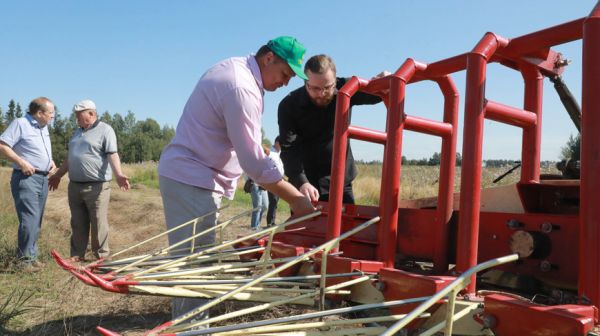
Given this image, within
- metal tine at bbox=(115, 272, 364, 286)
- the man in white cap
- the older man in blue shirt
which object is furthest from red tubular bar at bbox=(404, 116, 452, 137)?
the older man in blue shirt

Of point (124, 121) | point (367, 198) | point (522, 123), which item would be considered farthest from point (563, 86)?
point (124, 121)

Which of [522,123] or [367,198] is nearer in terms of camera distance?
[522,123]

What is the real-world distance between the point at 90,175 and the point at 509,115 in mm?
5051

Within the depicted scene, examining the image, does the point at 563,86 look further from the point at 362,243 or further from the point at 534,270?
the point at 362,243

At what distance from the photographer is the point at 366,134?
124 inches

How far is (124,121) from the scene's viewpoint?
11381 cm

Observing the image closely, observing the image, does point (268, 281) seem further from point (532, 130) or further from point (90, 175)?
point (90, 175)

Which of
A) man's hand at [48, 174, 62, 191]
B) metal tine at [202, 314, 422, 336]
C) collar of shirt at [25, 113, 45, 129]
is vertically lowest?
metal tine at [202, 314, 422, 336]

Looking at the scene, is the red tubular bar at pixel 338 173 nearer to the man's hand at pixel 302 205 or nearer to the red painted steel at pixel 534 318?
the man's hand at pixel 302 205

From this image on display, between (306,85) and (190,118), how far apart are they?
1.30 m

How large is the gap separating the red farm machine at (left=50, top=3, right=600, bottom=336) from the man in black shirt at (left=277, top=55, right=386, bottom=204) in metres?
0.81

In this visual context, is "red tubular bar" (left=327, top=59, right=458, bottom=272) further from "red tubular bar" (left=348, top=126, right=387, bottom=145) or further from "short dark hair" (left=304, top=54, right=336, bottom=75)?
"short dark hair" (left=304, top=54, right=336, bottom=75)

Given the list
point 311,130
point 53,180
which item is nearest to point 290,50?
point 311,130

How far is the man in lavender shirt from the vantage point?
2.69 m
